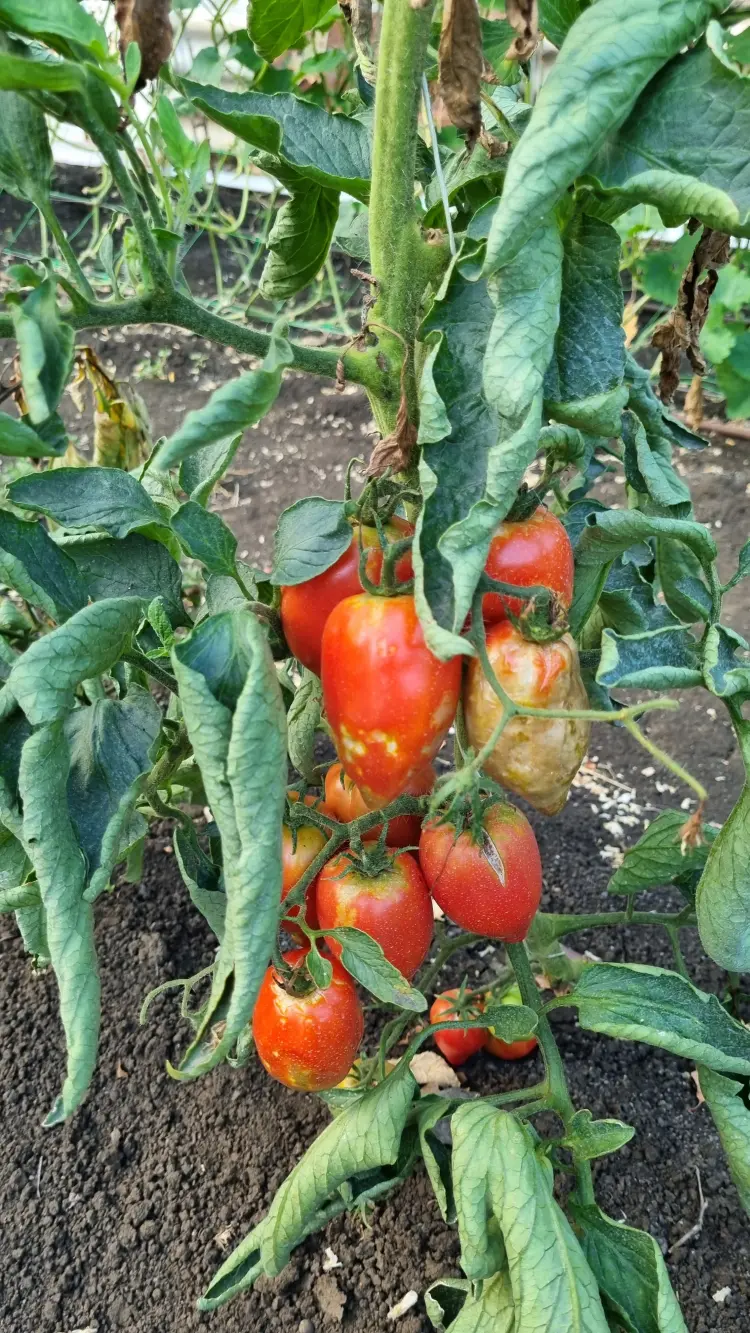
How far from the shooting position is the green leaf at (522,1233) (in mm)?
840

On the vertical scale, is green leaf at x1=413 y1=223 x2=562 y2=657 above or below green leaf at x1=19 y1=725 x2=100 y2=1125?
above

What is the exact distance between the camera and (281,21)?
2.92 ft

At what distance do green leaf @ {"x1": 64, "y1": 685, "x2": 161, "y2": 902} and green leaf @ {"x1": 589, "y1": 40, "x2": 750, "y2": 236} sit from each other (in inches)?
20.2

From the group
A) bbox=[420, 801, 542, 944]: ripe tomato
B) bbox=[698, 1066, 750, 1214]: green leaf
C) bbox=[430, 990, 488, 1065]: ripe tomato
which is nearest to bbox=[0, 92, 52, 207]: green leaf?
bbox=[420, 801, 542, 944]: ripe tomato

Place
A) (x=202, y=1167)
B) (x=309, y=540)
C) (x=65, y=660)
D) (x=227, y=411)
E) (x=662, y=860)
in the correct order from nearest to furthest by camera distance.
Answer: (x=227, y=411)
(x=65, y=660)
(x=309, y=540)
(x=662, y=860)
(x=202, y=1167)

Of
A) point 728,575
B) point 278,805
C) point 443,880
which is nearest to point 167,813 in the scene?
point 443,880

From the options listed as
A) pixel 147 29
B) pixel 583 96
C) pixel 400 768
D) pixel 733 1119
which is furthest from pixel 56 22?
pixel 733 1119

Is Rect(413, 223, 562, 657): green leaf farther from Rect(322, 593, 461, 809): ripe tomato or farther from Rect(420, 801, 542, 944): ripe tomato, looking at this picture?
Rect(420, 801, 542, 944): ripe tomato

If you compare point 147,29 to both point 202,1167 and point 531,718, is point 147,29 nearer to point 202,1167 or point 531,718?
point 531,718

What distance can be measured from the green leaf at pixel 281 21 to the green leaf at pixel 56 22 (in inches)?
12.0

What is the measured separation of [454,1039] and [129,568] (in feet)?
2.75

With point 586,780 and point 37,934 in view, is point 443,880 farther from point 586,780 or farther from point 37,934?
point 586,780

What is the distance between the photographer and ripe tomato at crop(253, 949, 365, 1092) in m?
0.95

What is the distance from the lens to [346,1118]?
991mm
